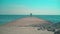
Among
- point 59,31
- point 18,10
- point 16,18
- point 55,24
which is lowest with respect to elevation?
point 59,31

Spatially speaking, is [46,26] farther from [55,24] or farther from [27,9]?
[27,9]

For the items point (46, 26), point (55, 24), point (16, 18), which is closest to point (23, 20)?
point (16, 18)

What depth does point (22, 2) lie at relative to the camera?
4.91 ft

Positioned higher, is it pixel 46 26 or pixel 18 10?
pixel 18 10

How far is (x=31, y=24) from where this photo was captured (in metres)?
1.48

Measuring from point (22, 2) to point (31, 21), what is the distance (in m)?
0.33

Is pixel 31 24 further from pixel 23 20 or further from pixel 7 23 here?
pixel 7 23

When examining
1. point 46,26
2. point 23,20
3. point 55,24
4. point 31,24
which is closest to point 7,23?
point 23,20

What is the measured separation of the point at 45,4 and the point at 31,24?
0.40m

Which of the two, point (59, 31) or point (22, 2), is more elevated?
point (22, 2)

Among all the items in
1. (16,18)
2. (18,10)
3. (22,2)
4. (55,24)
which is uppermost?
(22,2)

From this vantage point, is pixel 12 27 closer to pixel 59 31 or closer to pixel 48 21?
pixel 48 21

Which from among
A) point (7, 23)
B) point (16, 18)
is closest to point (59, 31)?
point (16, 18)

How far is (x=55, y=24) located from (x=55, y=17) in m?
0.11
